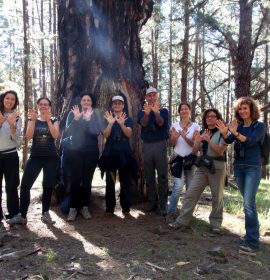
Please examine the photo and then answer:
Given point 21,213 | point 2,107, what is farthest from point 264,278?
point 2,107

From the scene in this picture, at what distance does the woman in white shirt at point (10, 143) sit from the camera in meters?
5.67

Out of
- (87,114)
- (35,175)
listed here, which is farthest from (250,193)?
(35,175)

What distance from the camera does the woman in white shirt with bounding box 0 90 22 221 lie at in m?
5.67

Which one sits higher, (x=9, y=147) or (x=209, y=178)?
(x=9, y=147)

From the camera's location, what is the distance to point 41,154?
5797 millimetres

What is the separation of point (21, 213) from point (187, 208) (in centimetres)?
269

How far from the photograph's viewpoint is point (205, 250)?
5.01 m

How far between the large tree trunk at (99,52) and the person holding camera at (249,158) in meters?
2.39

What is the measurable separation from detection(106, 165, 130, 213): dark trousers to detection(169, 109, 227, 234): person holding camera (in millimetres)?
925

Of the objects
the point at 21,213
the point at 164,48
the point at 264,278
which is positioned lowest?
the point at 264,278

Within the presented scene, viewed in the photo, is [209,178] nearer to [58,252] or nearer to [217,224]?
[217,224]

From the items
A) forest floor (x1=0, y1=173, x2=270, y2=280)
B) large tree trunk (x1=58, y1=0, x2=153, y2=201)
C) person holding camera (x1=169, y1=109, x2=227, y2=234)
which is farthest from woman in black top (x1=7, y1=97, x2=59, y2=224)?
person holding camera (x1=169, y1=109, x2=227, y2=234)

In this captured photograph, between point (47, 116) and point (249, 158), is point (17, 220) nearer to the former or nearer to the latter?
point (47, 116)

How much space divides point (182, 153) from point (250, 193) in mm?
1504
